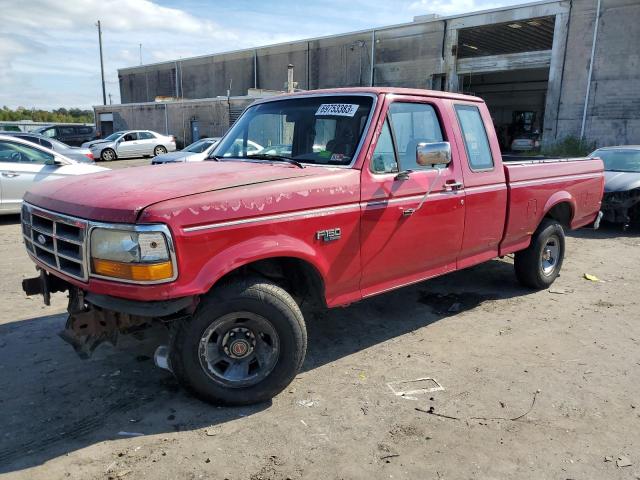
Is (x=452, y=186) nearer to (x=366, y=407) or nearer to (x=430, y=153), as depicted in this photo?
(x=430, y=153)

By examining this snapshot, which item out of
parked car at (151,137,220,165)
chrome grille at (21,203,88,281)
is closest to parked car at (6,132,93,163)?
parked car at (151,137,220,165)

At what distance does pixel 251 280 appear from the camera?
3184mm

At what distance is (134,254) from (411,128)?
8.25 ft

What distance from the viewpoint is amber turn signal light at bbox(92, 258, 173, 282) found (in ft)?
8.96

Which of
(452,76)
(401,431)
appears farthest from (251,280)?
(452,76)

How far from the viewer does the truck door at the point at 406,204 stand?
374cm

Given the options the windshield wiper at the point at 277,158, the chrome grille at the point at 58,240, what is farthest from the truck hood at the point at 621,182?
the chrome grille at the point at 58,240

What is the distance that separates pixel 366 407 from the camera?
10.9ft

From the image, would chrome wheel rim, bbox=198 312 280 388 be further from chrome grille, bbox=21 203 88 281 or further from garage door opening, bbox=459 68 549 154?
garage door opening, bbox=459 68 549 154

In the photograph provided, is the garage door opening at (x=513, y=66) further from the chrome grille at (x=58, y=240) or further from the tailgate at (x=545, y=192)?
the chrome grille at (x=58, y=240)

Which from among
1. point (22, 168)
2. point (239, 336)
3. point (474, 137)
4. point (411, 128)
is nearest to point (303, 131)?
point (411, 128)

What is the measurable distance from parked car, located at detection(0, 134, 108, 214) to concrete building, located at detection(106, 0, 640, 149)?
2036 cm

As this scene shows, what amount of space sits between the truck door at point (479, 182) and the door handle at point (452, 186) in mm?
101

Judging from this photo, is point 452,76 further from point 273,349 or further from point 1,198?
point 273,349
